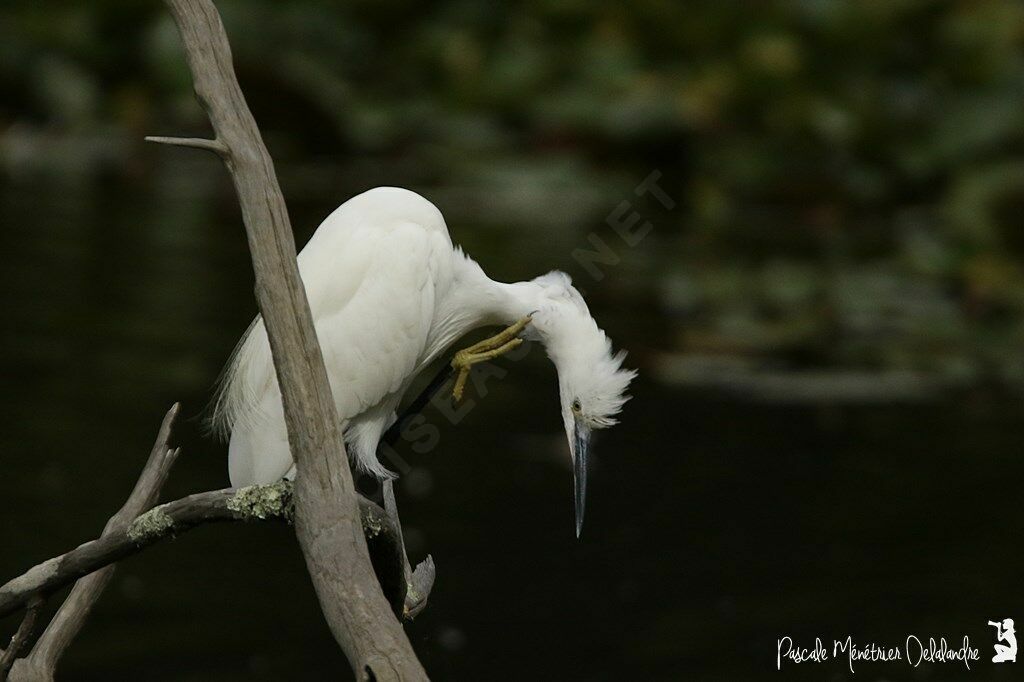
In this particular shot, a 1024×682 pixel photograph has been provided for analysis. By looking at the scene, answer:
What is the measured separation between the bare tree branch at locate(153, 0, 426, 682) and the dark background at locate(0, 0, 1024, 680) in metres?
2.32

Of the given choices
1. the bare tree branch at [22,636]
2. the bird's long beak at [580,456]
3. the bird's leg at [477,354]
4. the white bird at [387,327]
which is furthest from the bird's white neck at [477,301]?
the bare tree branch at [22,636]

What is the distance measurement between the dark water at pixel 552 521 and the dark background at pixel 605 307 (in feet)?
0.06

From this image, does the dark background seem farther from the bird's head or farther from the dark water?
Result: the bird's head

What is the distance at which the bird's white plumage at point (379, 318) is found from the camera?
312cm

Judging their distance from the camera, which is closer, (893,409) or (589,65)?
(893,409)

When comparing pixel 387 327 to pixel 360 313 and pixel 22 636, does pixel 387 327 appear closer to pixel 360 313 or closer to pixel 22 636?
pixel 360 313

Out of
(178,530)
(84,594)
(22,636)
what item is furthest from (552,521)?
(178,530)

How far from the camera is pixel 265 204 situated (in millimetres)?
1999

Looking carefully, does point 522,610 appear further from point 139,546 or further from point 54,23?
point 54,23

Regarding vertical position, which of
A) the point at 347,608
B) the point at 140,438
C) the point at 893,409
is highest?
the point at 893,409

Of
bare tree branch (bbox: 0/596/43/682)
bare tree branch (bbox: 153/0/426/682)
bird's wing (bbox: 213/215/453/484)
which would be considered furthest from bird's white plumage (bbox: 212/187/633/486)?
bare tree branch (bbox: 153/0/426/682)

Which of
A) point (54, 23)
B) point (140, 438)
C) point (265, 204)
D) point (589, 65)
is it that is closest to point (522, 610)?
point (140, 438)

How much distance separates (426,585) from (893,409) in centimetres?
477

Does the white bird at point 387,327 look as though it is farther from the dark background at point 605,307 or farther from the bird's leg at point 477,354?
the dark background at point 605,307
